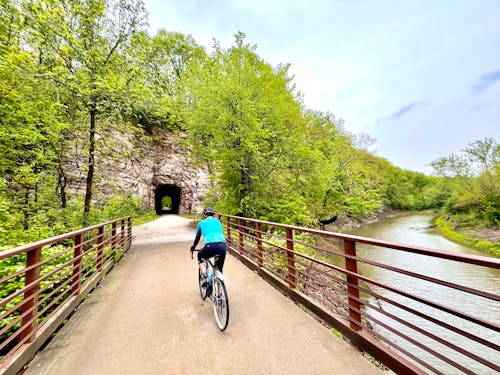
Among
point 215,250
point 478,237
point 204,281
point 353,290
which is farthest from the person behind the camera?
point 478,237

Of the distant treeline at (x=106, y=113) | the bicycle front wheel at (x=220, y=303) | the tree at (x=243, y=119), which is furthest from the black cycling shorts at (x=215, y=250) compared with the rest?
the tree at (x=243, y=119)

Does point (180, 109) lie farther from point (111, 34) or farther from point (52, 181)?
point (52, 181)

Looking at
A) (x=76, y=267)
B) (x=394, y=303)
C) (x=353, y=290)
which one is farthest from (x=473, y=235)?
(x=76, y=267)

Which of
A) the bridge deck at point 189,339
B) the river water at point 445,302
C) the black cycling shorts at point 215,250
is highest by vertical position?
the black cycling shorts at point 215,250

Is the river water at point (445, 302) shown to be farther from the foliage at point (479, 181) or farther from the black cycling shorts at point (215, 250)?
the foliage at point (479, 181)

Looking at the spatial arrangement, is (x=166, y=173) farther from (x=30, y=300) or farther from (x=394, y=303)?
(x=394, y=303)

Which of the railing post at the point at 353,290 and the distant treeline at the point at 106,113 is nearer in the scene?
the railing post at the point at 353,290

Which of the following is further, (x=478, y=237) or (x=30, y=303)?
(x=478, y=237)

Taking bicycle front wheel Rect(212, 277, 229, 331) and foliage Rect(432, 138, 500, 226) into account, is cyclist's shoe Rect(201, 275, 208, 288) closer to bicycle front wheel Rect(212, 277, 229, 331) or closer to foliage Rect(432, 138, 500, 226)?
bicycle front wheel Rect(212, 277, 229, 331)

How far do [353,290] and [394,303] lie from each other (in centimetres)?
55

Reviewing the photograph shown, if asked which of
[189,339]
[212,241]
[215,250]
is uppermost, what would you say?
[212,241]

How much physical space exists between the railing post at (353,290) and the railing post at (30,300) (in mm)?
3564

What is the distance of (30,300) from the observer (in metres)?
2.44

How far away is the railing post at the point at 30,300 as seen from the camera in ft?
7.85
